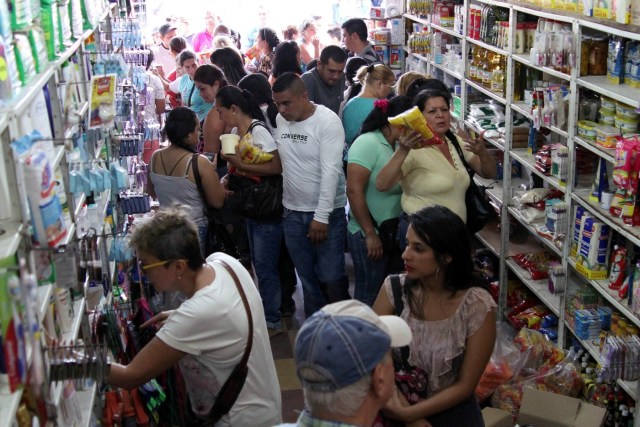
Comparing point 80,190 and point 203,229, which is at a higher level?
point 80,190

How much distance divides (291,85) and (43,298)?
274 cm

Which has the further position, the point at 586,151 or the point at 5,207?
the point at 586,151

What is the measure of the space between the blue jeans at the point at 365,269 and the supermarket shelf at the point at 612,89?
138 centimetres

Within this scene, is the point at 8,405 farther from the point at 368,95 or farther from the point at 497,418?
the point at 368,95

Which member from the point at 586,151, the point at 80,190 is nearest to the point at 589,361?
the point at 586,151

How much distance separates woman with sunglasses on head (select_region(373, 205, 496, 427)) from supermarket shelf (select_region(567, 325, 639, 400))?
1485 millimetres

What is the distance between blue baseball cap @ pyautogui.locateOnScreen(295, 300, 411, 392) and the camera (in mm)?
1950

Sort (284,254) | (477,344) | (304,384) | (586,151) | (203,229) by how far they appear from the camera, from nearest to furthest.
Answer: (304,384) → (477,344) → (586,151) → (203,229) → (284,254)

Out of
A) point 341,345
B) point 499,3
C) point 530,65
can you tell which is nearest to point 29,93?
point 341,345

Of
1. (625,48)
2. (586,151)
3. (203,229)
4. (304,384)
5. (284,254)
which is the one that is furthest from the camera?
(284,254)

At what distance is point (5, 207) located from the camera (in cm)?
208

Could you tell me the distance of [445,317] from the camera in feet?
9.73

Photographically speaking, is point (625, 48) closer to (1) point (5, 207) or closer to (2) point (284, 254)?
(2) point (284, 254)

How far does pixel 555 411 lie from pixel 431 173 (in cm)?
131
